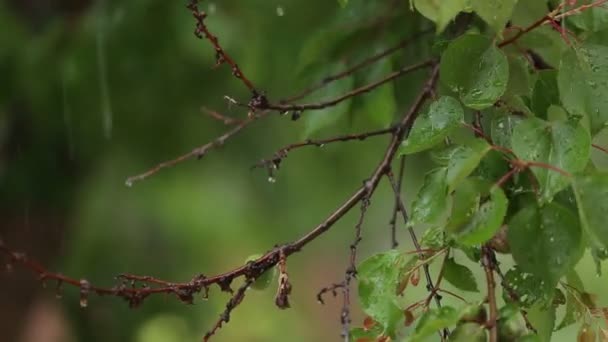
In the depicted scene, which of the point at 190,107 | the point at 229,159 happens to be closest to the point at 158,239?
the point at 229,159

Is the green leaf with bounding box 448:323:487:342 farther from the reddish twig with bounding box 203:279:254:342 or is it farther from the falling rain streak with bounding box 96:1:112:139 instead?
the falling rain streak with bounding box 96:1:112:139

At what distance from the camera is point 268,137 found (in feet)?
5.90

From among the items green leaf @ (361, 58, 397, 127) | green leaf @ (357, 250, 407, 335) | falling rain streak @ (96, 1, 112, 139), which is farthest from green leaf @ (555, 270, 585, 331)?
falling rain streak @ (96, 1, 112, 139)

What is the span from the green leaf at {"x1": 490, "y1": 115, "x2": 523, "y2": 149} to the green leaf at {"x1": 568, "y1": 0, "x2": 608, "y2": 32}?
13 cm

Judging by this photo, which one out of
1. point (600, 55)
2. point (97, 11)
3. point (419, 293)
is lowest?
point (600, 55)

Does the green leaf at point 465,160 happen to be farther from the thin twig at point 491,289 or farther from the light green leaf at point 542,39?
the light green leaf at point 542,39

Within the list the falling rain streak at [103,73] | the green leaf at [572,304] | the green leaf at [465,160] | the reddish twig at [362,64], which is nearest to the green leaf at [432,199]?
the green leaf at [465,160]

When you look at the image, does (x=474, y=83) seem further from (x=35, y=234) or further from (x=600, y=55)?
(x=35, y=234)

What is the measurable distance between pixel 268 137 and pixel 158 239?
33 cm

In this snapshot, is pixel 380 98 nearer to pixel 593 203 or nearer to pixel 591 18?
pixel 591 18

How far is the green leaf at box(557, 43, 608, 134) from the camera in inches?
23.0

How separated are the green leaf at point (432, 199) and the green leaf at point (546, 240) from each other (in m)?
0.04

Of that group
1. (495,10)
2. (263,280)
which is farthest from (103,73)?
(495,10)

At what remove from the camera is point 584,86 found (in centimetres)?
59
